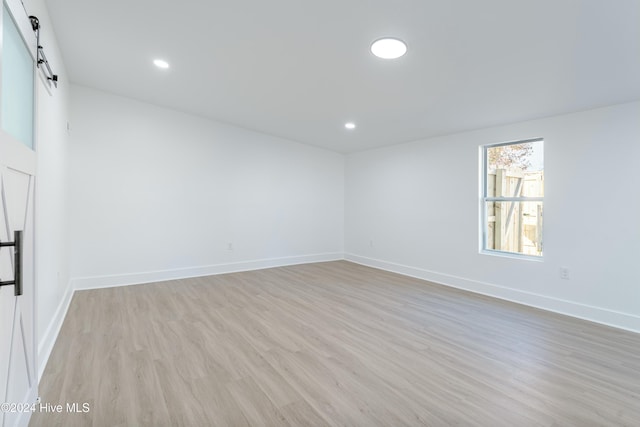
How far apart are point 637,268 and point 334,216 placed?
4.62 m

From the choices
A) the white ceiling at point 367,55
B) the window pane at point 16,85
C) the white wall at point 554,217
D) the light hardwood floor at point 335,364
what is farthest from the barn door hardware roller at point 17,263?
the white wall at point 554,217

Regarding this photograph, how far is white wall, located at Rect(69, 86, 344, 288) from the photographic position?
14.0 feet

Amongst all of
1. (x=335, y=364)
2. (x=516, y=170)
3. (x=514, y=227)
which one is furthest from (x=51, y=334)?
(x=516, y=170)

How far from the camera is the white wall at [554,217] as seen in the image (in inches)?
120

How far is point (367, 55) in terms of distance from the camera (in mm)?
2703

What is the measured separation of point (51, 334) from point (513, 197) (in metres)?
5.10

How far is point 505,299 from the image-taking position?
12.8 feet

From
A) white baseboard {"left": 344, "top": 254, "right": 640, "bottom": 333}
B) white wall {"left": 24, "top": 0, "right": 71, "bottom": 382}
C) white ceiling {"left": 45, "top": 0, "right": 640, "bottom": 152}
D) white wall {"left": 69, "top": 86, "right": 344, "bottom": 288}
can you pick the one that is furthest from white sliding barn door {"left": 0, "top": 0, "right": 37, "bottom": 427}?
white baseboard {"left": 344, "top": 254, "right": 640, "bottom": 333}

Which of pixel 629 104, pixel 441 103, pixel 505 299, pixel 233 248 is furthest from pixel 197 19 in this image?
pixel 505 299

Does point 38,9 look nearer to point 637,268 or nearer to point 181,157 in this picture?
point 181,157

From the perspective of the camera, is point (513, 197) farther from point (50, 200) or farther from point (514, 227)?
point (50, 200)

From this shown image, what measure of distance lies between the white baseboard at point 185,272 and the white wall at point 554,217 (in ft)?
6.01

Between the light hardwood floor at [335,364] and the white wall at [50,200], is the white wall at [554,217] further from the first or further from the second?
the white wall at [50,200]

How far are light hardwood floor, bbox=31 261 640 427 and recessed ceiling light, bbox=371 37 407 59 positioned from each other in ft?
8.16
